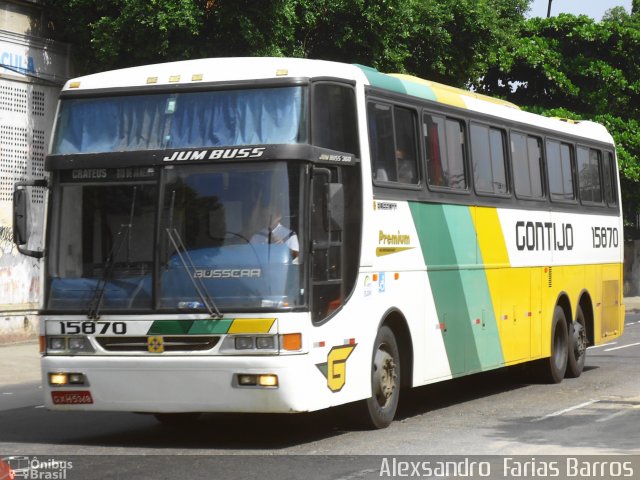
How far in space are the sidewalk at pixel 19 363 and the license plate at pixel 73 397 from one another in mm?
6950

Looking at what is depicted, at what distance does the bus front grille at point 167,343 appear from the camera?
1071 cm

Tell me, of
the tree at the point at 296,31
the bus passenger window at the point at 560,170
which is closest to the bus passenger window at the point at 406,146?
the bus passenger window at the point at 560,170

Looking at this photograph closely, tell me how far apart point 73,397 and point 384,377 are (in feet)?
9.61

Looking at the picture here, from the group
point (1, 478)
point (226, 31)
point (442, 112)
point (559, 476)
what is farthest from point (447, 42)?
point (1, 478)

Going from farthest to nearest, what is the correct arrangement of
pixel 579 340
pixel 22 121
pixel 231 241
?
pixel 22 121 < pixel 579 340 < pixel 231 241

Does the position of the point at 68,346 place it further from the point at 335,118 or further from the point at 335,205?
the point at 335,118

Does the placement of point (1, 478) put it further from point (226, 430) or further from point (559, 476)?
point (226, 430)

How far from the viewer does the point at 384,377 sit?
12.2 m

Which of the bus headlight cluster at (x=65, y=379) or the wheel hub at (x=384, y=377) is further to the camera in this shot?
the wheel hub at (x=384, y=377)

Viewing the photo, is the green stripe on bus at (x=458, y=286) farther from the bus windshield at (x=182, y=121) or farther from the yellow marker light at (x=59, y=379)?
the yellow marker light at (x=59, y=379)

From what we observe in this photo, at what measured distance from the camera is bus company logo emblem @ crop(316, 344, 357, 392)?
10977 millimetres

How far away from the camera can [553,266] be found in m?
17.4

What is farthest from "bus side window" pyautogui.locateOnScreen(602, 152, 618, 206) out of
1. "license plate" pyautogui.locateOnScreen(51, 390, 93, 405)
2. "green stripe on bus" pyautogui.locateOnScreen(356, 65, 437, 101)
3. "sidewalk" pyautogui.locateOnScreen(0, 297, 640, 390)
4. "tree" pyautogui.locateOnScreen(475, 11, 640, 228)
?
"tree" pyautogui.locateOnScreen(475, 11, 640, 228)

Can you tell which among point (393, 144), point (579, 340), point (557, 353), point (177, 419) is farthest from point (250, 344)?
point (579, 340)
